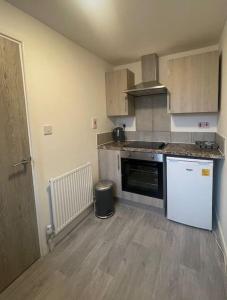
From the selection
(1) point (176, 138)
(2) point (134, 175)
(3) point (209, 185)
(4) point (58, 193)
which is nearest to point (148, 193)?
(2) point (134, 175)

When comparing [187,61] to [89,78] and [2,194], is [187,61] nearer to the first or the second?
[89,78]

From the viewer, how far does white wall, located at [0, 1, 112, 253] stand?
160 centimetres

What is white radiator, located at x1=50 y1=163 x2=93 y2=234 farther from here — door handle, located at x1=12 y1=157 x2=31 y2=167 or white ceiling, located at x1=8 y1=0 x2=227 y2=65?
white ceiling, located at x1=8 y1=0 x2=227 y2=65

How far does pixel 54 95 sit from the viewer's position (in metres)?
1.90

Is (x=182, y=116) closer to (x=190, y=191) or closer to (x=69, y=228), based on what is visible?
(x=190, y=191)

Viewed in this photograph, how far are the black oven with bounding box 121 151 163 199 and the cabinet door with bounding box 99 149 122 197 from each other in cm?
8

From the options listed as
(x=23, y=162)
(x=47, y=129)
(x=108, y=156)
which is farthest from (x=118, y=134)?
(x=23, y=162)

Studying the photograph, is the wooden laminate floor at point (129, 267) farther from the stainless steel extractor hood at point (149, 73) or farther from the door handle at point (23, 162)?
the stainless steel extractor hood at point (149, 73)

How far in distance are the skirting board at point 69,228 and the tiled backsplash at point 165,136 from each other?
1064 mm

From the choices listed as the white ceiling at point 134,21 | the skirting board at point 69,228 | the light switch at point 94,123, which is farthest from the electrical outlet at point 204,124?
the skirting board at point 69,228

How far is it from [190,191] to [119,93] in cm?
182

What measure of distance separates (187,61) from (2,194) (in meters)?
2.56

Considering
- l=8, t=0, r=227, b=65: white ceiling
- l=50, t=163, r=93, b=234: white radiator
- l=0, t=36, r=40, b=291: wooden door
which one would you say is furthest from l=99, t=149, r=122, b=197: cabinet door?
l=8, t=0, r=227, b=65: white ceiling

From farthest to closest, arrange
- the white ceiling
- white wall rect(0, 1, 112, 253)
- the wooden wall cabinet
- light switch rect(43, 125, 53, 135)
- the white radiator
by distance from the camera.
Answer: the wooden wall cabinet → the white radiator → light switch rect(43, 125, 53, 135) → white wall rect(0, 1, 112, 253) → the white ceiling
